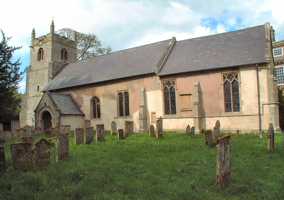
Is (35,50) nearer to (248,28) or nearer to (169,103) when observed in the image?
(169,103)

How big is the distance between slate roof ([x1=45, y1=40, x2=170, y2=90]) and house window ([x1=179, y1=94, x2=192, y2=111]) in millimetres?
3402

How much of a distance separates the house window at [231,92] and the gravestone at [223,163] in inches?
703

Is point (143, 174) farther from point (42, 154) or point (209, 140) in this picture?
point (209, 140)

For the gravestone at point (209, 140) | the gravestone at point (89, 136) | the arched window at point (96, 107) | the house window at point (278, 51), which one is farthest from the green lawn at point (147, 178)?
the house window at point (278, 51)

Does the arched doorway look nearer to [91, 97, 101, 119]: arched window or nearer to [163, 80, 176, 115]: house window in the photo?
[91, 97, 101, 119]: arched window

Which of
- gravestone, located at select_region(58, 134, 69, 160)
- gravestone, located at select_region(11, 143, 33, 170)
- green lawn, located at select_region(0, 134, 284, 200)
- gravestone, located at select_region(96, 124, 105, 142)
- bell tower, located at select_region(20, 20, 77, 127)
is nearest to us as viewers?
green lawn, located at select_region(0, 134, 284, 200)

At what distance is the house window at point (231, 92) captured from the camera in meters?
26.8

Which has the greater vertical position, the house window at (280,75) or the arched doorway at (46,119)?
the house window at (280,75)

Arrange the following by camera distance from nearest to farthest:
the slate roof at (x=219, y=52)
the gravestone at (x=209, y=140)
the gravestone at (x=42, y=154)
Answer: the gravestone at (x=42, y=154), the gravestone at (x=209, y=140), the slate roof at (x=219, y=52)

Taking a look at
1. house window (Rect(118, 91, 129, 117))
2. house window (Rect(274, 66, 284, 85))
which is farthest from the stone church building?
house window (Rect(274, 66, 284, 85))

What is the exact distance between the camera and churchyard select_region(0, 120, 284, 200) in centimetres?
836

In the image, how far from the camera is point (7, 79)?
37.9 ft

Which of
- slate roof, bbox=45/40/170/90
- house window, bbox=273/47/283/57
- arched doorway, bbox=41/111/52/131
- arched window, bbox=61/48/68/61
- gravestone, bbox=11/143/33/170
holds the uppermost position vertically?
house window, bbox=273/47/283/57

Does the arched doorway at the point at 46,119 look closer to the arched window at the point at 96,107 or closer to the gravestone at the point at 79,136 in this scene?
the arched window at the point at 96,107
